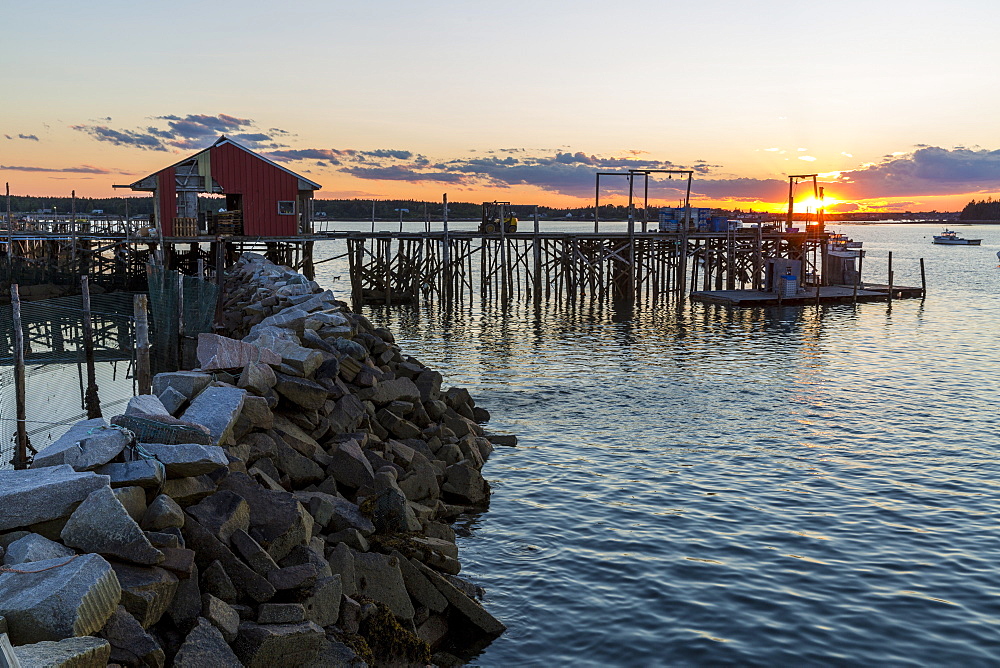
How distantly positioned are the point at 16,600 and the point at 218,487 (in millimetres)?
2894

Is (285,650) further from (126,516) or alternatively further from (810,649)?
(810,649)

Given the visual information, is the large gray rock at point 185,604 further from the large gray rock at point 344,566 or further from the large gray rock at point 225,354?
the large gray rock at point 225,354

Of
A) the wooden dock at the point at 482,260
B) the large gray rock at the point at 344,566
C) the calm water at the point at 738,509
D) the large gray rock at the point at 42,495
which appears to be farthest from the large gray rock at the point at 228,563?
the wooden dock at the point at 482,260

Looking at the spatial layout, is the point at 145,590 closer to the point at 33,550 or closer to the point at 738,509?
the point at 33,550

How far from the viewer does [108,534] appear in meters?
6.66

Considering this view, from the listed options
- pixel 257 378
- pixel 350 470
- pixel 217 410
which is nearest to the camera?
pixel 217 410

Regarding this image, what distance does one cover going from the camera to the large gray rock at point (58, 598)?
18.7 ft

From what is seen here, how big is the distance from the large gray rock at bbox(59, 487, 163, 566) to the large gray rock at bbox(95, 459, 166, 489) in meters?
0.69

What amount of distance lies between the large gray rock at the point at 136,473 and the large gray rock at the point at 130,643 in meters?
1.48

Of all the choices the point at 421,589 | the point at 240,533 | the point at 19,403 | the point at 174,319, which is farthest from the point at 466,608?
the point at 174,319

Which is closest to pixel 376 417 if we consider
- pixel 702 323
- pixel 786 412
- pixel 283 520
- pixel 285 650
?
pixel 283 520

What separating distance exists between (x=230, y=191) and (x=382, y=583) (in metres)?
36.5

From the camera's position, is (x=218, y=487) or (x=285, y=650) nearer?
(x=285, y=650)

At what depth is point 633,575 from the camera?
1157cm
